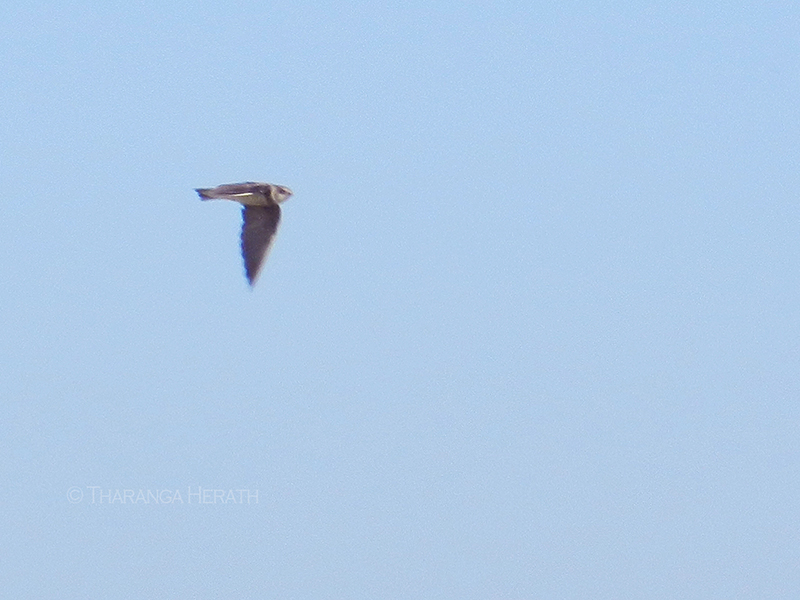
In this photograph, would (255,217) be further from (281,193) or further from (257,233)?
(281,193)

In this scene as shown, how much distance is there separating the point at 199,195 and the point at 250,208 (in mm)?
2146

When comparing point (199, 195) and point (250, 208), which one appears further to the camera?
point (250, 208)

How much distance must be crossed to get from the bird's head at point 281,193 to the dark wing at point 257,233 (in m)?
0.30

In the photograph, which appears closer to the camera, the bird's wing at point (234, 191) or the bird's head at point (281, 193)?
the bird's wing at point (234, 191)

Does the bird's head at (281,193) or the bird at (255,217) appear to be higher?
the bird's head at (281,193)

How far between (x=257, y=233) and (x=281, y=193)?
1.53 metres

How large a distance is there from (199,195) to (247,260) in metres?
1.97

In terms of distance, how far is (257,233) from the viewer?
30.0 m

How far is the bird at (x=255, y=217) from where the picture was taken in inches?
1158

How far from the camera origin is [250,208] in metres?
30.3

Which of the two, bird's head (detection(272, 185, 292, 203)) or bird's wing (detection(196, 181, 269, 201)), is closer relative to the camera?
bird's wing (detection(196, 181, 269, 201))

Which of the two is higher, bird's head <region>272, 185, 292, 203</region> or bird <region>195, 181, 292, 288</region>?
bird's head <region>272, 185, 292, 203</region>

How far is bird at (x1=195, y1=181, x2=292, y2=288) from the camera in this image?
1158 inches

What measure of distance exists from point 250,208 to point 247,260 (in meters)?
1.33
